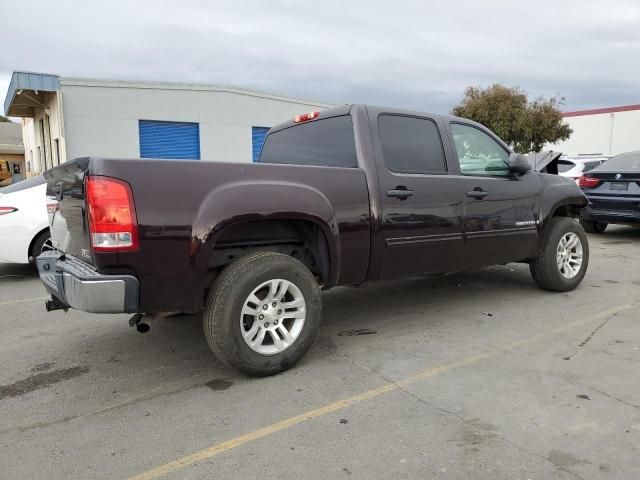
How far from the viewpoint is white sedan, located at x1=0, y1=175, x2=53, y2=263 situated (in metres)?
6.83

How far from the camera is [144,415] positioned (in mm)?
3186

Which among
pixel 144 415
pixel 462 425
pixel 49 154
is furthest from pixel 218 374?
pixel 49 154

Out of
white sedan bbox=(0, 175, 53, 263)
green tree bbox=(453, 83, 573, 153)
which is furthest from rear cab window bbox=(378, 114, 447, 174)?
green tree bbox=(453, 83, 573, 153)

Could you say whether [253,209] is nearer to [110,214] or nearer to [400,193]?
[110,214]

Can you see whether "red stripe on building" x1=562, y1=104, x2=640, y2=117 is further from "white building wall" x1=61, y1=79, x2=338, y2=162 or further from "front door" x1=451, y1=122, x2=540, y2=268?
"front door" x1=451, y1=122, x2=540, y2=268

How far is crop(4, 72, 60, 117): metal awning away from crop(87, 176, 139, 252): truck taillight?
16259 millimetres

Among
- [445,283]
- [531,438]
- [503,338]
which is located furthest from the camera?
[445,283]

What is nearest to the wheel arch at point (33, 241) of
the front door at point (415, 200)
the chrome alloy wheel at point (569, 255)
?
the front door at point (415, 200)

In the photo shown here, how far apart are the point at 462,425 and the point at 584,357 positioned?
1.54 m

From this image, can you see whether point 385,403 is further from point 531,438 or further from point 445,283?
point 445,283

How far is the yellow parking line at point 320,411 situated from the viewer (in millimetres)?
2656

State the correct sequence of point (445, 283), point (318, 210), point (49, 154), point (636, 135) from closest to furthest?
point (318, 210), point (445, 283), point (49, 154), point (636, 135)

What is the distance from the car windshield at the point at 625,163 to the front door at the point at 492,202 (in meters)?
5.25

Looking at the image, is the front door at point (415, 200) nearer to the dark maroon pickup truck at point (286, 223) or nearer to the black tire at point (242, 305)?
the dark maroon pickup truck at point (286, 223)
